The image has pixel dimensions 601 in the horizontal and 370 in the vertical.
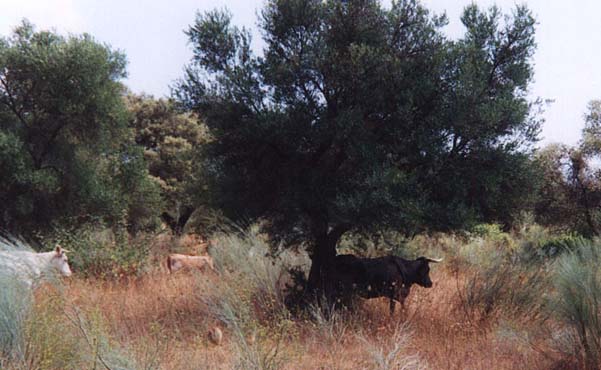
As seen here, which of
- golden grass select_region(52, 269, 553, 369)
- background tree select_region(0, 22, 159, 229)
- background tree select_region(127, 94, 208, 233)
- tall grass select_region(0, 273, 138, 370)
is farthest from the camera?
background tree select_region(127, 94, 208, 233)

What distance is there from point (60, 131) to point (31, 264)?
20.8ft

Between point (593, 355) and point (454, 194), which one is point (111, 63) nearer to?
point (454, 194)

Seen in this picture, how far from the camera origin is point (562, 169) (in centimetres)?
1369

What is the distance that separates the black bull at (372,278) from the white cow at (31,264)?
12.2ft

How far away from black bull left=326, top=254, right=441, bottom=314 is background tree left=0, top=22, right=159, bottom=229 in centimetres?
693

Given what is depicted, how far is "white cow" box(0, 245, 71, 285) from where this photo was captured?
245 inches

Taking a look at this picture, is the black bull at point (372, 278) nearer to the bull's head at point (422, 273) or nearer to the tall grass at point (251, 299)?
the bull's head at point (422, 273)

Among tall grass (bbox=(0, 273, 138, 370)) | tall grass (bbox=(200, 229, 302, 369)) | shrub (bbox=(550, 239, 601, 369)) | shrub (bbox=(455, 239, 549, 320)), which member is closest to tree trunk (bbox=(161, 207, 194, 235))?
tall grass (bbox=(200, 229, 302, 369))

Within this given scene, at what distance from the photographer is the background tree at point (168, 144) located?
19.3 meters

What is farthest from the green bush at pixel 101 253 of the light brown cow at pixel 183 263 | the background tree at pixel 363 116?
the background tree at pixel 363 116

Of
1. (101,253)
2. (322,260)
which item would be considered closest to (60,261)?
(101,253)

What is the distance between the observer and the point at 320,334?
6.11 m

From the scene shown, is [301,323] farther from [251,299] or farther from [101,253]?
[101,253]

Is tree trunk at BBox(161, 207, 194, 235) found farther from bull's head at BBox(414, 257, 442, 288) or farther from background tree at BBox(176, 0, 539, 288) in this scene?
bull's head at BBox(414, 257, 442, 288)
